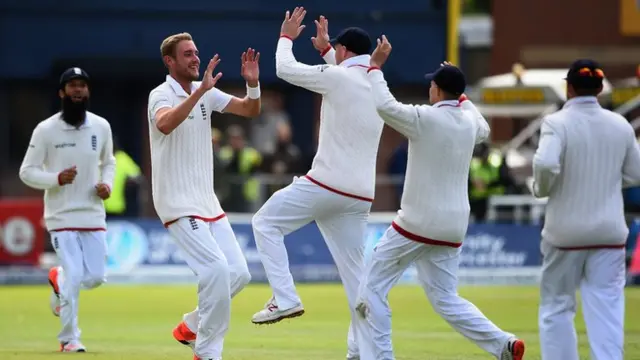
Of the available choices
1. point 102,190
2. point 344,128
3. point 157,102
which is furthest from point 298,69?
point 102,190

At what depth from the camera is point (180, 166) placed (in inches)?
457

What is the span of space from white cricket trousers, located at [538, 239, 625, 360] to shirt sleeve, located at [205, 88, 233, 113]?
2820 mm

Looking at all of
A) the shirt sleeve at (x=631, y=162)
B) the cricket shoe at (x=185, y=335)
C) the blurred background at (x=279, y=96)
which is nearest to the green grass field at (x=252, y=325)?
the blurred background at (x=279, y=96)

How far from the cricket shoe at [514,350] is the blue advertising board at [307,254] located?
13.2m

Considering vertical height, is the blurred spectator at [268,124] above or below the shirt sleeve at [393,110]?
below

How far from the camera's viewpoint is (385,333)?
11.4 metres

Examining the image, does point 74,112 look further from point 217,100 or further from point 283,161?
point 283,161

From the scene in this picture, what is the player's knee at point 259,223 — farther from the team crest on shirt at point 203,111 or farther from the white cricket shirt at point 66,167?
the white cricket shirt at point 66,167

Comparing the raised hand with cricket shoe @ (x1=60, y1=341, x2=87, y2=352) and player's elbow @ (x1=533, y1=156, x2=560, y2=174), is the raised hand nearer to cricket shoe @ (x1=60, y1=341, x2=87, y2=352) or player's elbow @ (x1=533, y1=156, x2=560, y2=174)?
cricket shoe @ (x1=60, y1=341, x2=87, y2=352)

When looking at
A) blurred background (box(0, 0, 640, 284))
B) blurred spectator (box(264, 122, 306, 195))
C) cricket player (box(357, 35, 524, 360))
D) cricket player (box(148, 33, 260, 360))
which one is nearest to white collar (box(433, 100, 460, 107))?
cricket player (box(357, 35, 524, 360))

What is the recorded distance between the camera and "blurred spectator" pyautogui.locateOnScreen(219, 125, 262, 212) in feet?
87.2

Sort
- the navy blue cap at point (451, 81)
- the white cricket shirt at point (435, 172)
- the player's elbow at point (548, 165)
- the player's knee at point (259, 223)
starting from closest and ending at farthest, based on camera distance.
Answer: the player's elbow at point (548, 165) < the white cricket shirt at point (435, 172) < the navy blue cap at point (451, 81) < the player's knee at point (259, 223)

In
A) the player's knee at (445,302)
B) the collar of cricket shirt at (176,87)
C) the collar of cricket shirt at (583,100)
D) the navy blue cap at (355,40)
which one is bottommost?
the player's knee at (445,302)

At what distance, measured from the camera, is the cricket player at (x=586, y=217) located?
10.5 meters
